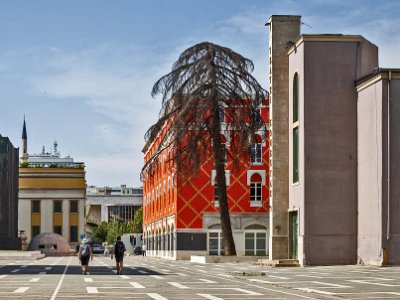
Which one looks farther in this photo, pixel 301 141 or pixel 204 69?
pixel 204 69

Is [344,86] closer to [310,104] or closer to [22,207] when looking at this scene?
[310,104]

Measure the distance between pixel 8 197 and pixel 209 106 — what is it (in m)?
53.2

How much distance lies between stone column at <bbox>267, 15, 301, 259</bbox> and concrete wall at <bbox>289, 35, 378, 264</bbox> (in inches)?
203

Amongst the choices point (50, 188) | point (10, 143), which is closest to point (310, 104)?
point (10, 143)

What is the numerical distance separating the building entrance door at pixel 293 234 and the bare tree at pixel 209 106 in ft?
21.9

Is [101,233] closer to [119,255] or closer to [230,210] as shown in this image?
[230,210]

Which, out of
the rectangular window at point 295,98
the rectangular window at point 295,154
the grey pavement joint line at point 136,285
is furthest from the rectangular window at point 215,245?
the grey pavement joint line at point 136,285

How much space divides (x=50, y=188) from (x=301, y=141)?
9958 cm

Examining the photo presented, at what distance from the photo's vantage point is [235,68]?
55406mm

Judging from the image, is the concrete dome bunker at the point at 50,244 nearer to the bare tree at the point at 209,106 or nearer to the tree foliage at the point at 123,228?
the tree foliage at the point at 123,228

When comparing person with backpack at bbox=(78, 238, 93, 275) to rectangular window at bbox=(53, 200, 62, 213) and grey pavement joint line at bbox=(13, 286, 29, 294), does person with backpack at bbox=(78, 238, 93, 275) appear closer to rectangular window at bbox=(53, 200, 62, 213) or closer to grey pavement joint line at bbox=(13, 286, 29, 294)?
grey pavement joint line at bbox=(13, 286, 29, 294)

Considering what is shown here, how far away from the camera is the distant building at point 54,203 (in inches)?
5546

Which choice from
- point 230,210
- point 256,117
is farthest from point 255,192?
point 256,117

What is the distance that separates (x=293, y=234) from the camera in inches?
1950
